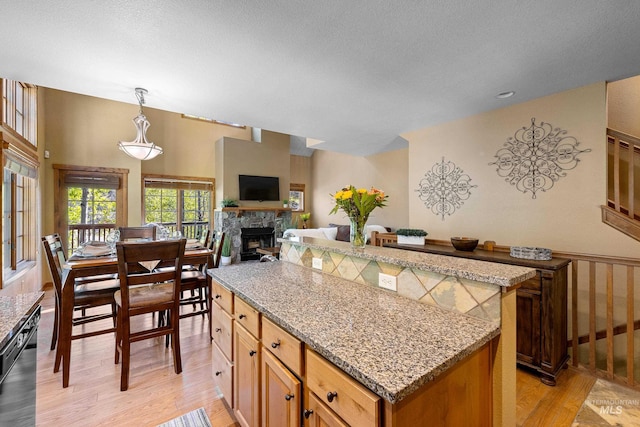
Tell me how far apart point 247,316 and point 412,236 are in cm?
232

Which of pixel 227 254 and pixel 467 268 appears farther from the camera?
pixel 227 254

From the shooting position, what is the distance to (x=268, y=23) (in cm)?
173

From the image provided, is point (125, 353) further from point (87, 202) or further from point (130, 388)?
point (87, 202)

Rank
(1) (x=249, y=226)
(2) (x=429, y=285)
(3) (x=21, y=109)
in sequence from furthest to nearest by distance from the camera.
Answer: (1) (x=249, y=226)
(3) (x=21, y=109)
(2) (x=429, y=285)

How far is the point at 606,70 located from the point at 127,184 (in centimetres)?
698

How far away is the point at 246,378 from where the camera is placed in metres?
1.44

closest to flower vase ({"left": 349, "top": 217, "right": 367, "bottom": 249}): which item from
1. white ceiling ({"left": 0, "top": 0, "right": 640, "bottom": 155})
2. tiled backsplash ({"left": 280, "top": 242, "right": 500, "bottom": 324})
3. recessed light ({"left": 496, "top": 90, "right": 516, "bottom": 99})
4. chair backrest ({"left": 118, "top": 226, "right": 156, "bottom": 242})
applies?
tiled backsplash ({"left": 280, "top": 242, "right": 500, "bottom": 324})

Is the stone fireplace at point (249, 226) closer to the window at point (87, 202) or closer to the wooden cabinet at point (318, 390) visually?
the window at point (87, 202)

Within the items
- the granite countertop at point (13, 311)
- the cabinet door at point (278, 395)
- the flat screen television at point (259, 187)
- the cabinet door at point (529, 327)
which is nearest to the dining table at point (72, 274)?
the granite countertop at point (13, 311)

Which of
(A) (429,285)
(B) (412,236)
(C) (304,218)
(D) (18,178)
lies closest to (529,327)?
(B) (412,236)

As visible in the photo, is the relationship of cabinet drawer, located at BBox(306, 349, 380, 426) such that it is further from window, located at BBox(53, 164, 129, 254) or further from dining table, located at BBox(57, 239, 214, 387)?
window, located at BBox(53, 164, 129, 254)

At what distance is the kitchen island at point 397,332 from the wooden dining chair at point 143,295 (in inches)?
34.8

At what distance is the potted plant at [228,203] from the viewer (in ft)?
20.7

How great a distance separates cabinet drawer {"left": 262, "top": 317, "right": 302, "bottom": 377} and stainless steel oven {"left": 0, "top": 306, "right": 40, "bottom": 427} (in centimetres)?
79
